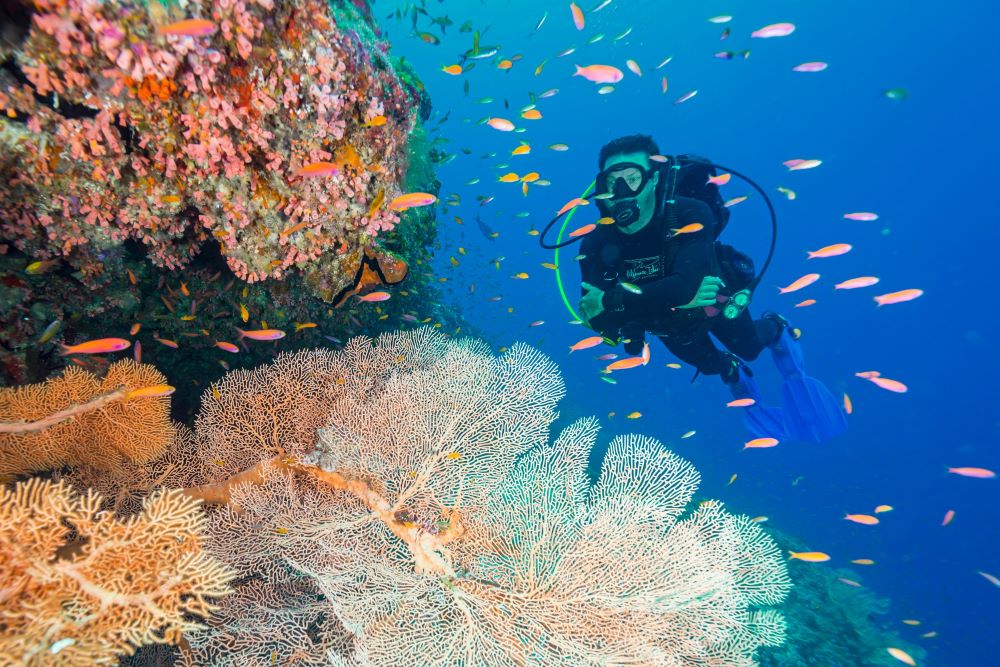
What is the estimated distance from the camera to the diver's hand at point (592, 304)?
Answer: 5.25m

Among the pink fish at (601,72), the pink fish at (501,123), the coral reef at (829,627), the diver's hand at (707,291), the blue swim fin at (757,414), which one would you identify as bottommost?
the coral reef at (829,627)

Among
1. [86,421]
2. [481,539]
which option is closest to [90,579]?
[86,421]

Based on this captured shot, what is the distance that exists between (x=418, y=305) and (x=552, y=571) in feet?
22.7

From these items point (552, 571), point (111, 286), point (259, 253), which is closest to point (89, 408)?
point (111, 286)

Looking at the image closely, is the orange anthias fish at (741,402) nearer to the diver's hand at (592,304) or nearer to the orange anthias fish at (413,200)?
the diver's hand at (592,304)

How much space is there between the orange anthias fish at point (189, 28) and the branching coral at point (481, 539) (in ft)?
9.25

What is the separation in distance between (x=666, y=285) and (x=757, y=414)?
10.9 ft

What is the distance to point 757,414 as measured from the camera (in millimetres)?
6594

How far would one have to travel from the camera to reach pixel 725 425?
4606 centimetres

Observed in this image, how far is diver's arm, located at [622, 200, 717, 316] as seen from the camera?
4.75 m

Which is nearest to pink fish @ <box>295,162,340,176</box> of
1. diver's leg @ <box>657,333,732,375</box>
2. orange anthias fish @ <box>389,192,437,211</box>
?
orange anthias fish @ <box>389,192,437,211</box>

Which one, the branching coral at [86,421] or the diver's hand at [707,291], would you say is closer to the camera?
the branching coral at [86,421]

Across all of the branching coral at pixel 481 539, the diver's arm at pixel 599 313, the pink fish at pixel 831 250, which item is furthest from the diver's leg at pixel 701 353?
the branching coral at pixel 481 539

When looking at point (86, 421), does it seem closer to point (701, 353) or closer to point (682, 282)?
point (682, 282)
